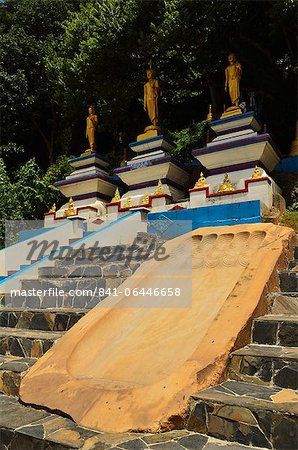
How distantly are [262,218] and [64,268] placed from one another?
13.2 feet

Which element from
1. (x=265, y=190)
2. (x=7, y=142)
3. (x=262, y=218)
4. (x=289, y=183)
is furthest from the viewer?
(x=7, y=142)

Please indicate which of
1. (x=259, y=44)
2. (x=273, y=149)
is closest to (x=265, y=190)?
(x=273, y=149)

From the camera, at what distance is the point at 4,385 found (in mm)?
3693

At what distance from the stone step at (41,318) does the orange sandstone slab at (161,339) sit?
31cm

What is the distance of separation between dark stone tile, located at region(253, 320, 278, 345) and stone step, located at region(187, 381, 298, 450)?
58 cm

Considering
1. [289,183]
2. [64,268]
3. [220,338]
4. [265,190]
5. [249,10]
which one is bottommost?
[220,338]

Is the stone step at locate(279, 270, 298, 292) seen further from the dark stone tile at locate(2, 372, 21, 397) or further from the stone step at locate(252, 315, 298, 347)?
→ the dark stone tile at locate(2, 372, 21, 397)

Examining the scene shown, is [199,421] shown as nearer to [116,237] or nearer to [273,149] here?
[116,237]

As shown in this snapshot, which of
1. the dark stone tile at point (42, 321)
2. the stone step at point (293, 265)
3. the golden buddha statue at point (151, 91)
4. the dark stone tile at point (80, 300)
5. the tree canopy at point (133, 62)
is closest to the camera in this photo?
the stone step at point (293, 265)

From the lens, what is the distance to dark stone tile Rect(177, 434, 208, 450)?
2395 mm

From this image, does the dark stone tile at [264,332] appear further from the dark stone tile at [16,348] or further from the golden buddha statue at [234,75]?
the golden buddha statue at [234,75]

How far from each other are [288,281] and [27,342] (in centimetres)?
279

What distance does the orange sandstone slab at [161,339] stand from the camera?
282 cm

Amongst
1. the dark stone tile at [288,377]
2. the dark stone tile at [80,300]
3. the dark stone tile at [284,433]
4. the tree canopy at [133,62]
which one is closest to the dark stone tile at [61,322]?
the dark stone tile at [80,300]
